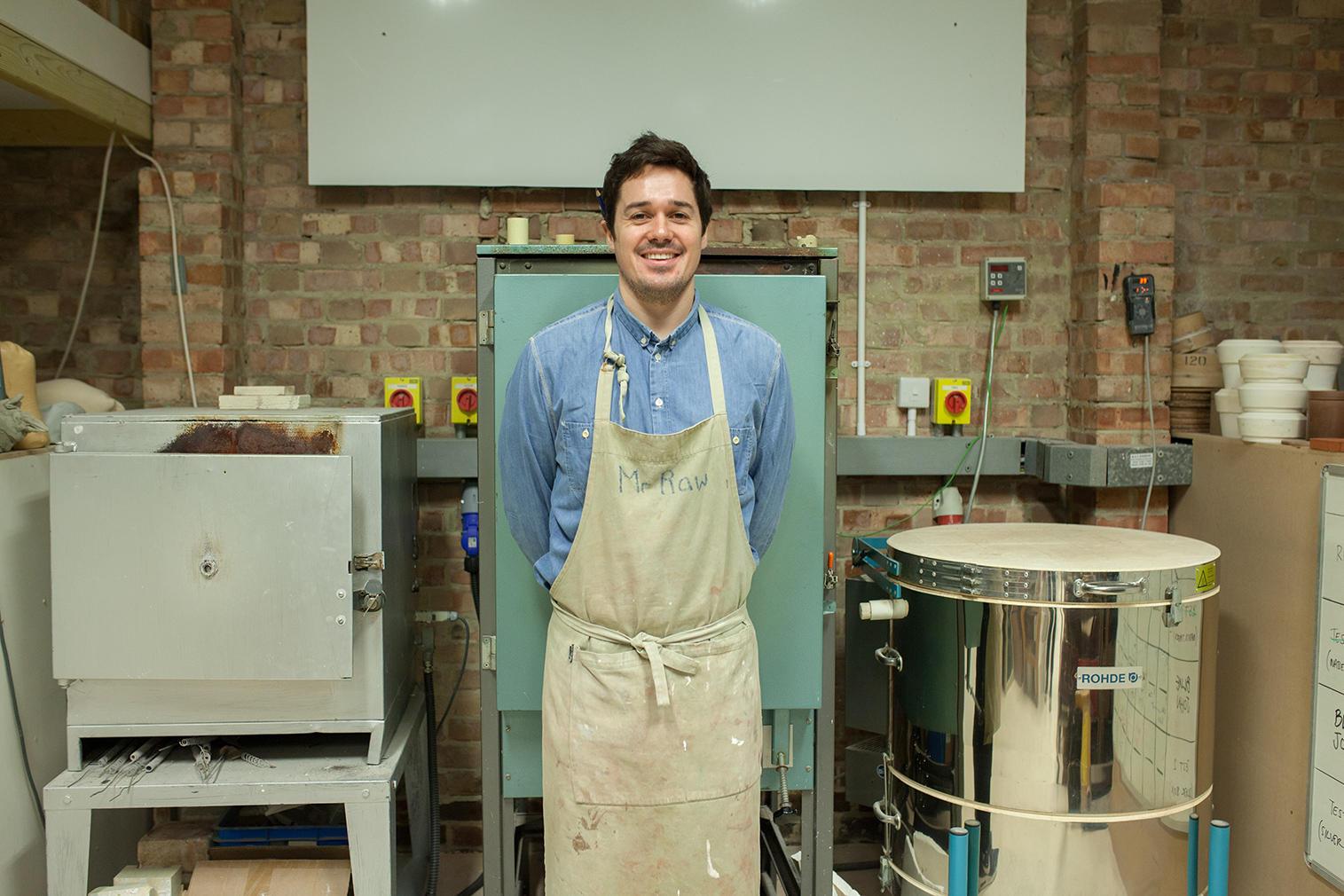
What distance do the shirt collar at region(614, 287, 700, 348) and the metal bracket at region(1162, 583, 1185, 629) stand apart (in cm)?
101

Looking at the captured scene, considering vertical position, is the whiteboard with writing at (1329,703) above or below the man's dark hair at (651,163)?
below

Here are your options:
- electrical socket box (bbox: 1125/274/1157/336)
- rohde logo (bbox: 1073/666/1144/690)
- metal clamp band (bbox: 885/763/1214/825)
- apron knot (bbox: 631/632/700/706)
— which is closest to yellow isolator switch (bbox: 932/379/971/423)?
electrical socket box (bbox: 1125/274/1157/336)

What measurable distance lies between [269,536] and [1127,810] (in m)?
1.67

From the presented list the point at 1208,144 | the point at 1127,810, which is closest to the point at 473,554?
the point at 1127,810

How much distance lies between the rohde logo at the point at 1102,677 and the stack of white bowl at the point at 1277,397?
773mm

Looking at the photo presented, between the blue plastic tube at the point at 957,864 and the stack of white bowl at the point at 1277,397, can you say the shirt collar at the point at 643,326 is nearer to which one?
the blue plastic tube at the point at 957,864

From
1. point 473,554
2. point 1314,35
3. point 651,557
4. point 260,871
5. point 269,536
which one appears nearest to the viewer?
point 651,557

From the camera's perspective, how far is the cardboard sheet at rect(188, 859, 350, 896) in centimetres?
165

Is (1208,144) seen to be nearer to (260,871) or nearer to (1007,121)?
(1007,121)

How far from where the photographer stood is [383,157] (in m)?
2.15

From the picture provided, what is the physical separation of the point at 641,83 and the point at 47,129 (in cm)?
151

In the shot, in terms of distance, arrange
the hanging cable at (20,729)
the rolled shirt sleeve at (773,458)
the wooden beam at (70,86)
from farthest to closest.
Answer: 1. the wooden beam at (70,86)
2. the hanging cable at (20,729)
3. the rolled shirt sleeve at (773,458)

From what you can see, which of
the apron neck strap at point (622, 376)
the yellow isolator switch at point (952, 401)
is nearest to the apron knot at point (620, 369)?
the apron neck strap at point (622, 376)

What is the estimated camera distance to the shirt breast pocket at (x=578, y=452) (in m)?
1.39
